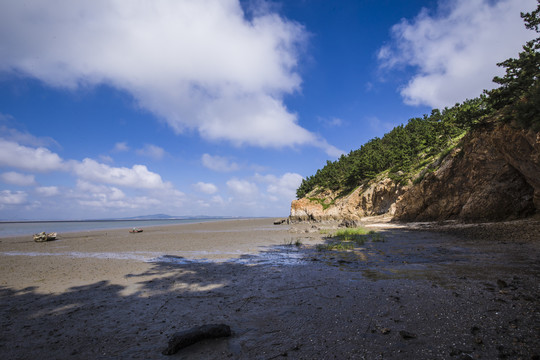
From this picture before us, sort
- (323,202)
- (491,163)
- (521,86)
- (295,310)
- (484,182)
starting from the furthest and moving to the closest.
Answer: (323,202)
(484,182)
(491,163)
(521,86)
(295,310)

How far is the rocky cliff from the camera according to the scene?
17.7 m

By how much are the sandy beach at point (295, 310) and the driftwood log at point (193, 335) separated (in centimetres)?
11

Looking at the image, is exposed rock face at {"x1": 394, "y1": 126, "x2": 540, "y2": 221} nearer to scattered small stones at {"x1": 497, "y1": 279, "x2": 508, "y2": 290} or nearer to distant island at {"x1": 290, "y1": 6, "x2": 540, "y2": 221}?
distant island at {"x1": 290, "y1": 6, "x2": 540, "y2": 221}

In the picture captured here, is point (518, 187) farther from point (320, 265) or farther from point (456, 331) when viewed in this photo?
point (456, 331)

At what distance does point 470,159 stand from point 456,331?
27.4m

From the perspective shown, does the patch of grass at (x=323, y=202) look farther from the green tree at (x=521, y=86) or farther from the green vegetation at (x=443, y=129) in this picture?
the green tree at (x=521, y=86)

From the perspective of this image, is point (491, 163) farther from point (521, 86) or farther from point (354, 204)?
point (354, 204)

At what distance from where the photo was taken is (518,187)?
66.2 feet

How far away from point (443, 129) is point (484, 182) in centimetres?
2817

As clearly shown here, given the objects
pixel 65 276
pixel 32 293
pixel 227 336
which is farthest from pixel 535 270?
pixel 65 276

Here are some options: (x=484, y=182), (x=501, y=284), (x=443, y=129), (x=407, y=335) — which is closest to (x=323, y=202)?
(x=443, y=129)

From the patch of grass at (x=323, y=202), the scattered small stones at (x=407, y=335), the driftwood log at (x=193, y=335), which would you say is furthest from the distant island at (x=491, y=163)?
the patch of grass at (x=323, y=202)

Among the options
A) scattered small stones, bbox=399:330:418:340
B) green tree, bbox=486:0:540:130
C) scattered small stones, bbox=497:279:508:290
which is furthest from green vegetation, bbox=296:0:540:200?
scattered small stones, bbox=399:330:418:340

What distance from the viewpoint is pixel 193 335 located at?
14.1ft
